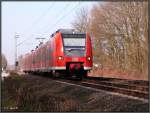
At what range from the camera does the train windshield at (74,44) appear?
25.0 m

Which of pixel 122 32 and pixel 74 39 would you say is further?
pixel 122 32

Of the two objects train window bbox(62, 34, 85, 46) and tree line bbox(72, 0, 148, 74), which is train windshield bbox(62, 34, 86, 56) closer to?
train window bbox(62, 34, 85, 46)

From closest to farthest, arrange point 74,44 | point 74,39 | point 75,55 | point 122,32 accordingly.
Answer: point 75,55 → point 74,44 → point 74,39 → point 122,32

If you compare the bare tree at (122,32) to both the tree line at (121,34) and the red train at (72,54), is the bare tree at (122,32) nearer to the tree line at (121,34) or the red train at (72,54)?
the tree line at (121,34)

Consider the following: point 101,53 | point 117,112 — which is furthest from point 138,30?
point 117,112

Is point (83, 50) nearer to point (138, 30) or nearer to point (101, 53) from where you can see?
point (138, 30)

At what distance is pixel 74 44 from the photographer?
25.2 metres

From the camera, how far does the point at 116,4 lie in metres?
42.4

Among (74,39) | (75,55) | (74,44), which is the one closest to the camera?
(75,55)

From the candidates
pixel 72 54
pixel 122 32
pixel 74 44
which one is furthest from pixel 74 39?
pixel 122 32

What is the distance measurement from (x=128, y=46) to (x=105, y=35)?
621cm

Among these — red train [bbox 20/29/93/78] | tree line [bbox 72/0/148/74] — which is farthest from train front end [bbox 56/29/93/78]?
tree line [bbox 72/0/148/74]

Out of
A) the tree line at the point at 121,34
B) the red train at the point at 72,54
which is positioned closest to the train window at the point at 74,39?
the red train at the point at 72,54

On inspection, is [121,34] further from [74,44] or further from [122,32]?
[74,44]
